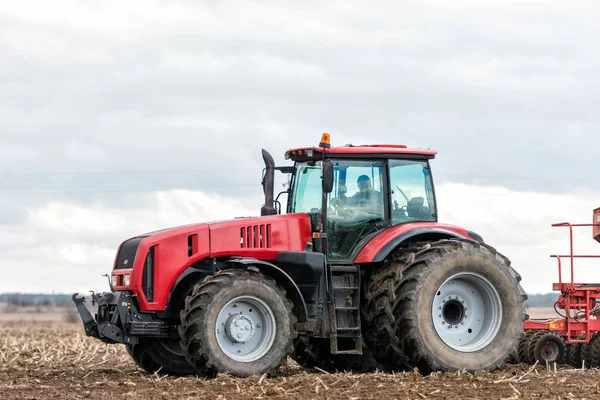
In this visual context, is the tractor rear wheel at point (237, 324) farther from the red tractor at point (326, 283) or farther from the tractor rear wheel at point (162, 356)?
the tractor rear wheel at point (162, 356)

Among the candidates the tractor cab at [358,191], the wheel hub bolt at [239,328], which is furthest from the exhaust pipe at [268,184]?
the wheel hub bolt at [239,328]

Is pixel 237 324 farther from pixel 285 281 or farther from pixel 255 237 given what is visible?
pixel 255 237

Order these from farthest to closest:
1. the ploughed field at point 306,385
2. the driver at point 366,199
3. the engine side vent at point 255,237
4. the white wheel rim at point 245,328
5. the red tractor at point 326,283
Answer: the driver at point 366,199
the engine side vent at point 255,237
the red tractor at point 326,283
the white wheel rim at point 245,328
the ploughed field at point 306,385

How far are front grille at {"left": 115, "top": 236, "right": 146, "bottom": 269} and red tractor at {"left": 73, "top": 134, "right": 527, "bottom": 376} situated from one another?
1.3 inches

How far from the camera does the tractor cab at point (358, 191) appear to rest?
1530cm

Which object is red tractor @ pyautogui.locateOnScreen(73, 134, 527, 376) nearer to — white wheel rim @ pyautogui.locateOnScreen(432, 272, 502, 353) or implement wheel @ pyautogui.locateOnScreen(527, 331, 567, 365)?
white wheel rim @ pyautogui.locateOnScreen(432, 272, 502, 353)

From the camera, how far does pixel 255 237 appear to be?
14953 millimetres

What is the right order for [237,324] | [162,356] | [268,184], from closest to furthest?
[237,324], [162,356], [268,184]

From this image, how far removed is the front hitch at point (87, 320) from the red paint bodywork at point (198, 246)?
21.6 inches

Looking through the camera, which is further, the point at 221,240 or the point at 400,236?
the point at 400,236

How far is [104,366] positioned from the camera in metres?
18.9

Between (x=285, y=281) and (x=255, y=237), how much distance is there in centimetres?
79

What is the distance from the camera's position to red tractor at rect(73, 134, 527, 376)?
14.2 metres

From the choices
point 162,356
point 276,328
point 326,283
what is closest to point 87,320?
point 162,356
